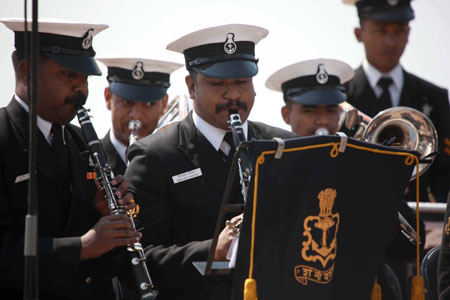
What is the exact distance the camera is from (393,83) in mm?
8391

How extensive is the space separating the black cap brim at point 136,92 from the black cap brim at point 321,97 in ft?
4.12

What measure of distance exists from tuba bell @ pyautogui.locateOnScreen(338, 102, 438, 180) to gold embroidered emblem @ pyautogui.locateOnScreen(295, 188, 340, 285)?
3235 mm

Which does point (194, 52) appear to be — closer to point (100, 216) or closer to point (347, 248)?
point (100, 216)

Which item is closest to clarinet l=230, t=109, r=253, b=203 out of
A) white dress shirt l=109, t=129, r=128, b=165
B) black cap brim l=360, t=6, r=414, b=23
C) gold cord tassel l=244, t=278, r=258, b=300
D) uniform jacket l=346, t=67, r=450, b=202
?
gold cord tassel l=244, t=278, r=258, b=300

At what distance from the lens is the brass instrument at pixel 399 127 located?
24.3ft

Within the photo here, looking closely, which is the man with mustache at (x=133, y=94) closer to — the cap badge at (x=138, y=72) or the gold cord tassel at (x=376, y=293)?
the cap badge at (x=138, y=72)

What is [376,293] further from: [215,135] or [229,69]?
[229,69]

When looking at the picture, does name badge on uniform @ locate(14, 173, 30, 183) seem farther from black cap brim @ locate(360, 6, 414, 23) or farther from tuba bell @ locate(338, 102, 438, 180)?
black cap brim @ locate(360, 6, 414, 23)

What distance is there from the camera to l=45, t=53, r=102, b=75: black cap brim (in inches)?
180

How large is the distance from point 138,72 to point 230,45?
8.97ft

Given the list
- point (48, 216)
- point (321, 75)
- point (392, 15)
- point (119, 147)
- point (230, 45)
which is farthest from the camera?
point (392, 15)

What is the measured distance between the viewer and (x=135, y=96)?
7535mm

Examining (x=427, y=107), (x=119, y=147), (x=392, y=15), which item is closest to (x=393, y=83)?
(x=427, y=107)

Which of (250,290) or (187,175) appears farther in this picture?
(187,175)
